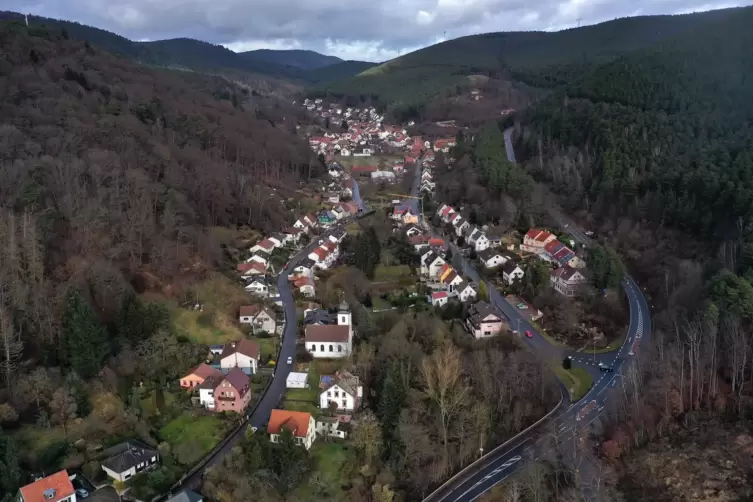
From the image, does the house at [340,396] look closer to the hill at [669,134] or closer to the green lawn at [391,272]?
the green lawn at [391,272]

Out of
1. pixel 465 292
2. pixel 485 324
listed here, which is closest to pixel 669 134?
pixel 465 292

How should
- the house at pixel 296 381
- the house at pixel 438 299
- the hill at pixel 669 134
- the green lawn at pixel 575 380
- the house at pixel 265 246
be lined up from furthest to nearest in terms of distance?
the hill at pixel 669 134 → the house at pixel 265 246 → the house at pixel 438 299 → the green lawn at pixel 575 380 → the house at pixel 296 381

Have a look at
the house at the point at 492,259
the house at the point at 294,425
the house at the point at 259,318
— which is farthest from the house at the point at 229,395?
the house at the point at 492,259

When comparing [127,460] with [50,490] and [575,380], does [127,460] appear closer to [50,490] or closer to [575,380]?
[50,490]

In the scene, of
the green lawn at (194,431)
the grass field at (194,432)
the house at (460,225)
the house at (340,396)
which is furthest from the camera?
the house at (460,225)

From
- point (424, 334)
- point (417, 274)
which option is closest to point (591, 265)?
point (417, 274)

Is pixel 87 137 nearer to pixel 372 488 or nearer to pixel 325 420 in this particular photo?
pixel 325 420
